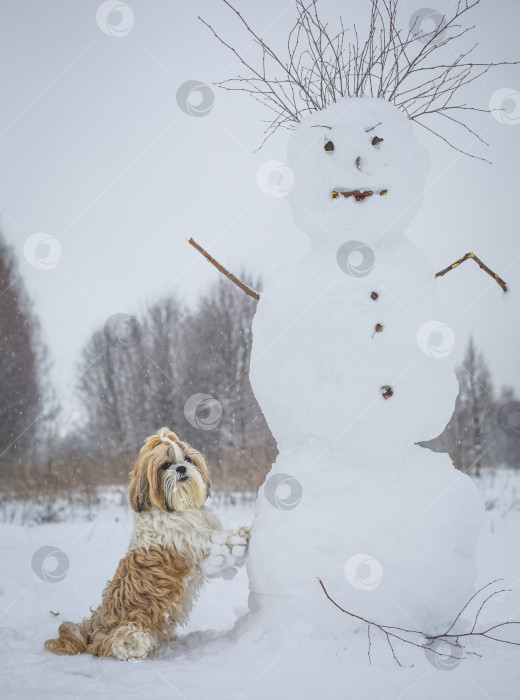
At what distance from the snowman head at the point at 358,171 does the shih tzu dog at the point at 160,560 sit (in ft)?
4.99

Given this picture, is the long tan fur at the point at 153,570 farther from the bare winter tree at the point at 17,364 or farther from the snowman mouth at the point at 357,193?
the bare winter tree at the point at 17,364

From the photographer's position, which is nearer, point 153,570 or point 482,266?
point 153,570

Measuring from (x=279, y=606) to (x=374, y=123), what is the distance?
2.53m

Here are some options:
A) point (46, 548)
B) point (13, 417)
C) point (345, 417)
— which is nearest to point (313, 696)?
point (345, 417)

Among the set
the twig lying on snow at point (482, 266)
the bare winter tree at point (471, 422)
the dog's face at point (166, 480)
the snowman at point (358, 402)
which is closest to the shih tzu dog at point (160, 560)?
the dog's face at point (166, 480)

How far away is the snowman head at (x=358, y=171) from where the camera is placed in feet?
9.25

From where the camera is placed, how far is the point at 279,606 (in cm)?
257

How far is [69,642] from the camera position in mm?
2715

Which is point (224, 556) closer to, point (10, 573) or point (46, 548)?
point (10, 573)

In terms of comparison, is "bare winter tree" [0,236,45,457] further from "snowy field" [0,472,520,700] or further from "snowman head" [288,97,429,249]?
"snowman head" [288,97,429,249]

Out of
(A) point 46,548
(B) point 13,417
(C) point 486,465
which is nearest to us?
(A) point 46,548

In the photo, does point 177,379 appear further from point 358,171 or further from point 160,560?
point 358,171

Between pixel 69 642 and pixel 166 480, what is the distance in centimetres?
95

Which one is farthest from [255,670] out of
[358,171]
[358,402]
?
[358,171]
